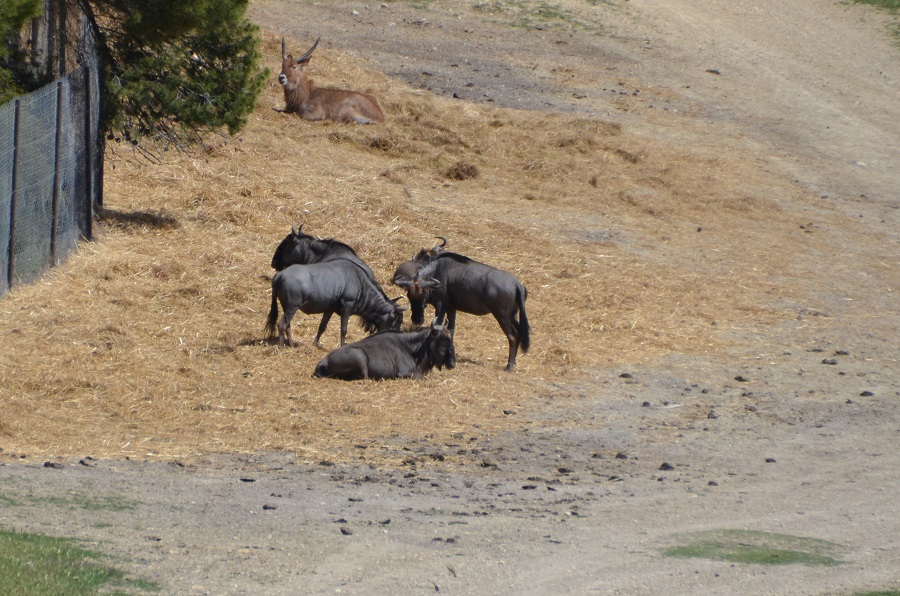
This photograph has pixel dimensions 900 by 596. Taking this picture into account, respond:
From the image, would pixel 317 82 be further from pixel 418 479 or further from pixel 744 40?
pixel 418 479

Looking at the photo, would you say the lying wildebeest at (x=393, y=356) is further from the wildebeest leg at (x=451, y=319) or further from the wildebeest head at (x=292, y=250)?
the wildebeest head at (x=292, y=250)

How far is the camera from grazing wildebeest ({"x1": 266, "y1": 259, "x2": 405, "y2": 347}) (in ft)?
43.3

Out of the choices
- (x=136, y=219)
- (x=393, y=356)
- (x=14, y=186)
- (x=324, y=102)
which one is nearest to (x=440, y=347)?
(x=393, y=356)

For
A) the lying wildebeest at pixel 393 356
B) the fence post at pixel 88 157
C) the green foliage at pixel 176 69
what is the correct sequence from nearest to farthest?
the lying wildebeest at pixel 393 356 → the fence post at pixel 88 157 → the green foliage at pixel 176 69

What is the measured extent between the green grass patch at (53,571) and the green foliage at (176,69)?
1028 centimetres

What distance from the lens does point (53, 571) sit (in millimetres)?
6383

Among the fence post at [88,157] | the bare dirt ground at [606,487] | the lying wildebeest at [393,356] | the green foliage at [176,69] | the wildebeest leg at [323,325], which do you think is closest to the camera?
the bare dirt ground at [606,487]

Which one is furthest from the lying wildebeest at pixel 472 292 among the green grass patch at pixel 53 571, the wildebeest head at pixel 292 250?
the green grass patch at pixel 53 571

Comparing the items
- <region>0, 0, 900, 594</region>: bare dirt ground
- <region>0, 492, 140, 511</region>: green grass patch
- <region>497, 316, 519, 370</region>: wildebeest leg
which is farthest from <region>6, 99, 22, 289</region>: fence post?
<region>0, 492, 140, 511</region>: green grass patch

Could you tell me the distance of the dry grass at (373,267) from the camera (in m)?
11.0

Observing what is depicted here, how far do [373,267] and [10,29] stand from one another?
212 inches

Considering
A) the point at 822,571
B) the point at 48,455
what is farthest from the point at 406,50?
the point at 822,571

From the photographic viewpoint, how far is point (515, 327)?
13531 mm

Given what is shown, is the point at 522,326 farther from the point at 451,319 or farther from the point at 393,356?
the point at 393,356
